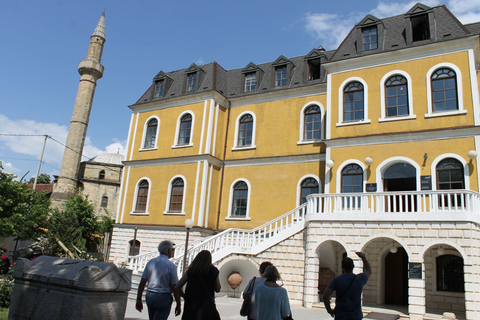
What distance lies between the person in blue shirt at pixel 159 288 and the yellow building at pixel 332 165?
381 inches

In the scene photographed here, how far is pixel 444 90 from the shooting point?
16.4 metres

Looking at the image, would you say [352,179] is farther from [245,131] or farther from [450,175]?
[245,131]

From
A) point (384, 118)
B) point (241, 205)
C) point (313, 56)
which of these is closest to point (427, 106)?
point (384, 118)

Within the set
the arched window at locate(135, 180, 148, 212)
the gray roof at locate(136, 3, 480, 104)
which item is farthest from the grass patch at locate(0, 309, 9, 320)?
the gray roof at locate(136, 3, 480, 104)

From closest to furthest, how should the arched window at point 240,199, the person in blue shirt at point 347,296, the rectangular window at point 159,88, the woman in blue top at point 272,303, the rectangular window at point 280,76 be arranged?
the woman in blue top at point 272,303 → the person in blue shirt at point 347,296 → the arched window at point 240,199 → the rectangular window at point 280,76 → the rectangular window at point 159,88

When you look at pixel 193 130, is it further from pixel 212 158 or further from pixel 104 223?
pixel 104 223

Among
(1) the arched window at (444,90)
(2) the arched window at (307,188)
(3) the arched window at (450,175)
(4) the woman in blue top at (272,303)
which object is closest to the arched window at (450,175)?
(3) the arched window at (450,175)

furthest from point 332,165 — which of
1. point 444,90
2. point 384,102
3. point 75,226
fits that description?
point 75,226

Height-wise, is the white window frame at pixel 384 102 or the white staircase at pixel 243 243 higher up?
the white window frame at pixel 384 102

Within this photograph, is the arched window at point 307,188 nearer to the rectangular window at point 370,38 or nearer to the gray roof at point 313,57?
the gray roof at point 313,57

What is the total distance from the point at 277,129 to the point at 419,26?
27.6ft

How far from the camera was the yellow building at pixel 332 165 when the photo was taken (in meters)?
14.5

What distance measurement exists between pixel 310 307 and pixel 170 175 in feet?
39.3

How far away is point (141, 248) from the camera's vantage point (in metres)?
23.0
